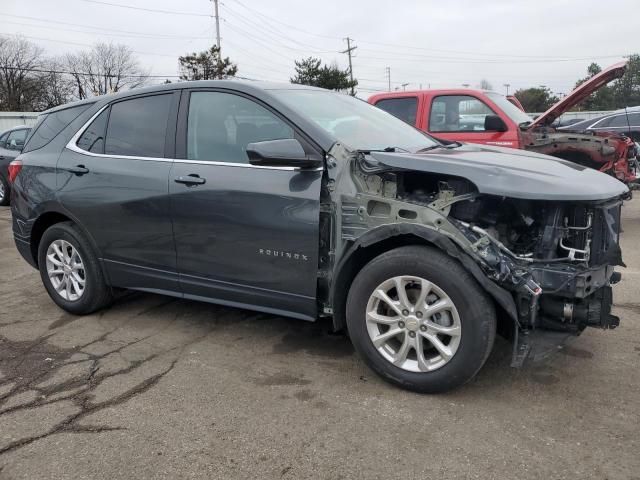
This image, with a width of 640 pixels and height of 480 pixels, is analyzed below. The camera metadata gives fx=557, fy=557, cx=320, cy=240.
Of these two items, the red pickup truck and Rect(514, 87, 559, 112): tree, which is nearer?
the red pickup truck

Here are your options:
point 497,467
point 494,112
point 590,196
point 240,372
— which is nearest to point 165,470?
point 240,372

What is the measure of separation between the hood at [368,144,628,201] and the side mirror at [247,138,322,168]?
0.39m

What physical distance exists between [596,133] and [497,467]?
6.89m

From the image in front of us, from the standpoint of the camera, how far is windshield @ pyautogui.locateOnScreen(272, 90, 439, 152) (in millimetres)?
3518

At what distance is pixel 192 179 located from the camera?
3.66m

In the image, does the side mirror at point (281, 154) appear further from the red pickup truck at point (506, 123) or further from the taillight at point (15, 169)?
the red pickup truck at point (506, 123)

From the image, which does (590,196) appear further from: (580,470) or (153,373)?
(153,373)

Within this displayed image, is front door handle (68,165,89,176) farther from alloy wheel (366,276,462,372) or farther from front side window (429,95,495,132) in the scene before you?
front side window (429,95,495,132)

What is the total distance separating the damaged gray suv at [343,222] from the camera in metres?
2.88

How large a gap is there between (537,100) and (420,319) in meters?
54.5

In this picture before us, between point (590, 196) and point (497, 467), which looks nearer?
point (497, 467)

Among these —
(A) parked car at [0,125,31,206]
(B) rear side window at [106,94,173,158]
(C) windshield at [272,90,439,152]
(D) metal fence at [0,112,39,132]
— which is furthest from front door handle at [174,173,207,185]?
(D) metal fence at [0,112,39,132]

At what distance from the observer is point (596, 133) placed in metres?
7.98

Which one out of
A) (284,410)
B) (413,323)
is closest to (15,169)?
(284,410)
